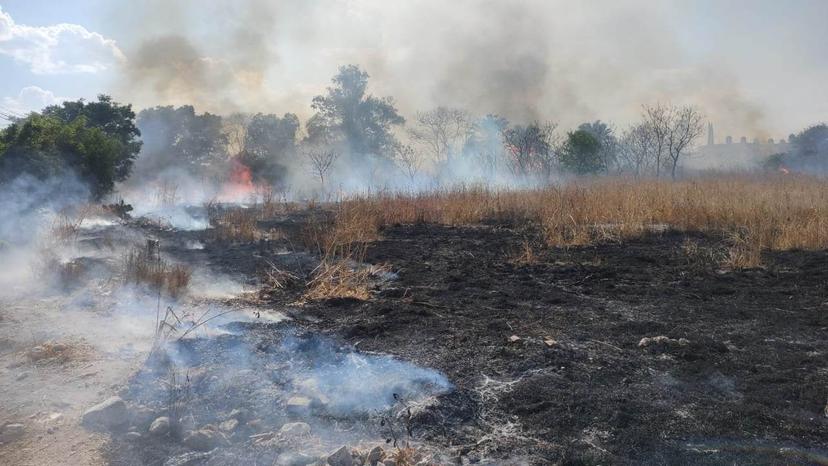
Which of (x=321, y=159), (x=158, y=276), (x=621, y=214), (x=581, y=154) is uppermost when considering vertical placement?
(x=321, y=159)

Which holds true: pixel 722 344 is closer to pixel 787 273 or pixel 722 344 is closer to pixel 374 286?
pixel 787 273

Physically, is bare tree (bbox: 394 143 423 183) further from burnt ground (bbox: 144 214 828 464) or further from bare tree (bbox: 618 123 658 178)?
burnt ground (bbox: 144 214 828 464)

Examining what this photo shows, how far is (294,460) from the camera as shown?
2.68 m

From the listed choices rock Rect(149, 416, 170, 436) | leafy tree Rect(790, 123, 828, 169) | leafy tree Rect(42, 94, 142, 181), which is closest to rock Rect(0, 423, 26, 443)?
rock Rect(149, 416, 170, 436)

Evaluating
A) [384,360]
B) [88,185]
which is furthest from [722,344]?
[88,185]

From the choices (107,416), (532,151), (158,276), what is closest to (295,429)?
(107,416)

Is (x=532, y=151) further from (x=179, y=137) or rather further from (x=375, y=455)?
(x=375, y=455)

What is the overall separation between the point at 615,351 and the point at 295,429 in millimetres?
2428

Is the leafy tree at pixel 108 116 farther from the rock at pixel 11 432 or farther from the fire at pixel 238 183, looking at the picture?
the rock at pixel 11 432

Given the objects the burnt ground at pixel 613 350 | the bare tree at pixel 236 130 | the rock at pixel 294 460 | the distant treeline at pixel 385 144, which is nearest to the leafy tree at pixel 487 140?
the distant treeline at pixel 385 144

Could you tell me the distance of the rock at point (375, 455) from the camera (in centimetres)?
258

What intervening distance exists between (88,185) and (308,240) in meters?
7.67

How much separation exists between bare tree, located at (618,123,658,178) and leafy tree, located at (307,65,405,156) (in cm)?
1524

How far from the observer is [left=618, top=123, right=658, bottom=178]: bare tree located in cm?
3153
